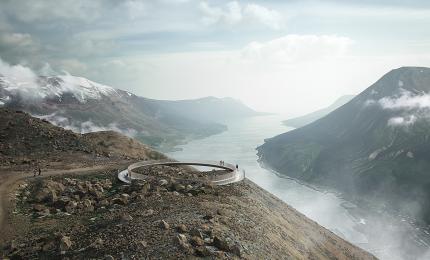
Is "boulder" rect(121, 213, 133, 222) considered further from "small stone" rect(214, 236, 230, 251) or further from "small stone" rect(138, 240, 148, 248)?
"small stone" rect(214, 236, 230, 251)

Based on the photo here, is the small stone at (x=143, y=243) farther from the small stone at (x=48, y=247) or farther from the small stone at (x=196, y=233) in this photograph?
the small stone at (x=48, y=247)

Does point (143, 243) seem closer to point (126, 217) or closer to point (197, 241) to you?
point (197, 241)

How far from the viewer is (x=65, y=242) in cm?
3828

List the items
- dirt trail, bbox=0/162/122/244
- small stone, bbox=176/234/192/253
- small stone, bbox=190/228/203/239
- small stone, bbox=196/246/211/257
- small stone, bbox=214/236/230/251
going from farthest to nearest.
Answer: dirt trail, bbox=0/162/122/244, small stone, bbox=190/228/203/239, small stone, bbox=214/236/230/251, small stone, bbox=176/234/192/253, small stone, bbox=196/246/211/257

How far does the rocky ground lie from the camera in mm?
37625

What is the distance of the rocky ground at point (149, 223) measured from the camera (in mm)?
37625

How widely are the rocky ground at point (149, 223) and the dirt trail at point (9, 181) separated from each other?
1135 mm

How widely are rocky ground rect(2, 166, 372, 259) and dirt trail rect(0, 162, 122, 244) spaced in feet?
3.72

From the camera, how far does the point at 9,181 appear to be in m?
64.4

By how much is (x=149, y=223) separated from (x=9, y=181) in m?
33.4

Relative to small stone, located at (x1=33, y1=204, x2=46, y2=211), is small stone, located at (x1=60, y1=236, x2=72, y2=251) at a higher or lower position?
lower

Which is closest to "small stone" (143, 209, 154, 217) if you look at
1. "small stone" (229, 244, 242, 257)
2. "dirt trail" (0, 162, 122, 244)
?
→ "small stone" (229, 244, 242, 257)

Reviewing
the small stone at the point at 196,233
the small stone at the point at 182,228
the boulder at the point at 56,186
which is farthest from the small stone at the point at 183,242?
the boulder at the point at 56,186

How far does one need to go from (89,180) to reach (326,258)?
38960mm
